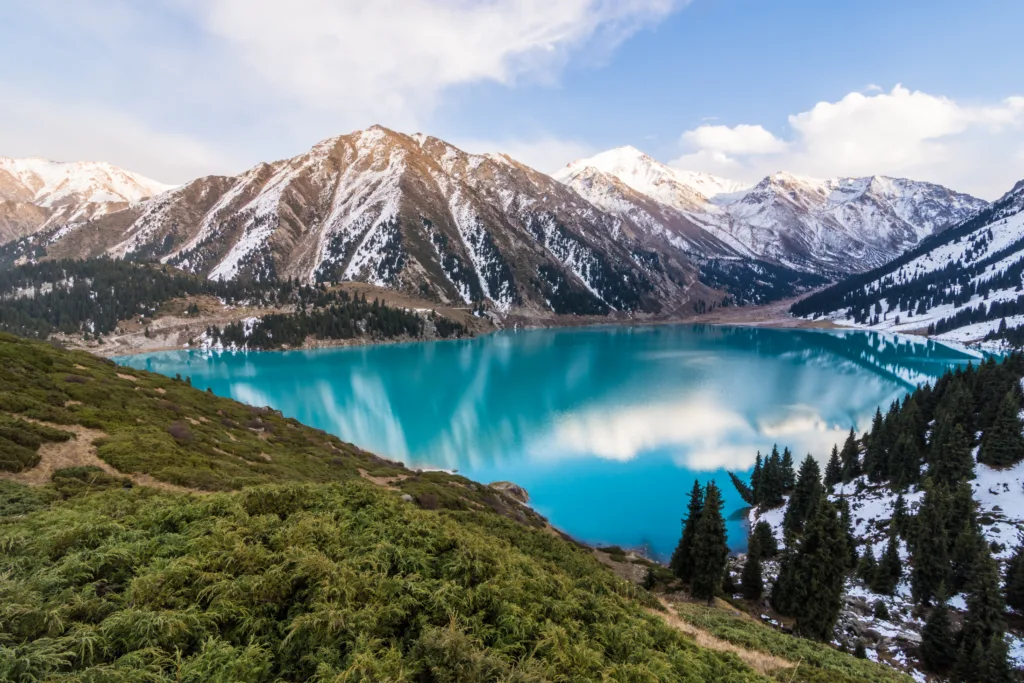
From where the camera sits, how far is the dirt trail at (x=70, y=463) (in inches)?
637

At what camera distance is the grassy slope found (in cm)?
666

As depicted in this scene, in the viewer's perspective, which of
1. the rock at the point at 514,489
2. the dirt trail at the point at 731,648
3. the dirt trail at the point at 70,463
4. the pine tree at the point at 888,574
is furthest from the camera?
the rock at the point at 514,489

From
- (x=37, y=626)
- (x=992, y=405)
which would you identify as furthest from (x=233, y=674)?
(x=992, y=405)

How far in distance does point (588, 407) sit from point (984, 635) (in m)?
53.4

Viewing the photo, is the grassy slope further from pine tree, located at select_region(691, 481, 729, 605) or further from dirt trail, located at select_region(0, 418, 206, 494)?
pine tree, located at select_region(691, 481, 729, 605)

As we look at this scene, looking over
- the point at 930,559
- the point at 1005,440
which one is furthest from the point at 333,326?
the point at 1005,440

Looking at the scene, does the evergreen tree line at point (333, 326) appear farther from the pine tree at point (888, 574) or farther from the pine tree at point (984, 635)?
the pine tree at point (984, 635)

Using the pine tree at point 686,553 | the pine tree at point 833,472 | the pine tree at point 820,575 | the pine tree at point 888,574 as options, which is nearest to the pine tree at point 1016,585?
the pine tree at point 888,574

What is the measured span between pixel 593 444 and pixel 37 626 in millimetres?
56365

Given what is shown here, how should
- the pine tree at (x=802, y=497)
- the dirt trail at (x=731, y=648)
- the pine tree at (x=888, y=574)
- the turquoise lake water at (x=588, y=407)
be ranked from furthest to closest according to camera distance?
the turquoise lake water at (x=588, y=407), the pine tree at (x=802, y=497), the pine tree at (x=888, y=574), the dirt trail at (x=731, y=648)

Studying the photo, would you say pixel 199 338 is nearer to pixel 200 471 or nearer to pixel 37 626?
pixel 200 471

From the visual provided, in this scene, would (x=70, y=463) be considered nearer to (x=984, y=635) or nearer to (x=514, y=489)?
(x=514, y=489)

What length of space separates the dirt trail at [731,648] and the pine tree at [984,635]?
58.4 feet

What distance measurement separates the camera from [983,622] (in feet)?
83.2
